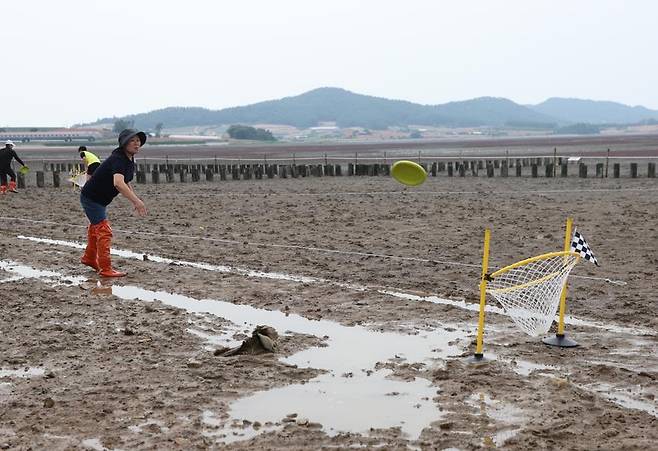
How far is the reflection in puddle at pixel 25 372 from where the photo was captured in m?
6.40

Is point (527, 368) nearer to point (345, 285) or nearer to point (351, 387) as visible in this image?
point (351, 387)

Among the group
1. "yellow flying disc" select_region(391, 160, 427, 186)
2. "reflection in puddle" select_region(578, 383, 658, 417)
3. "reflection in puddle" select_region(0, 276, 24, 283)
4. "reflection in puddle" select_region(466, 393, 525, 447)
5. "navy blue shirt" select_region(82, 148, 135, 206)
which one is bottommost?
"reflection in puddle" select_region(578, 383, 658, 417)

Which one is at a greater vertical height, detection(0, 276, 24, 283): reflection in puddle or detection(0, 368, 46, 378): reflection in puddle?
detection(0, 276, 24, 283): reflection in puddle

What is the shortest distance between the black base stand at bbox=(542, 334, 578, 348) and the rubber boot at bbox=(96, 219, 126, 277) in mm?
5642

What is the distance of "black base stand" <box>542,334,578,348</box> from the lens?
7078 mm

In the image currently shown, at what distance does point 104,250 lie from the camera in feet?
33.9

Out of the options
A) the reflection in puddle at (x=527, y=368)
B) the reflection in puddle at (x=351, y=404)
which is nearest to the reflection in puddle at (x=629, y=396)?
the reflection in puddle at (x=527, y=368)

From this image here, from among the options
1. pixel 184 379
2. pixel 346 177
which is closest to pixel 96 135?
pixel 346 177

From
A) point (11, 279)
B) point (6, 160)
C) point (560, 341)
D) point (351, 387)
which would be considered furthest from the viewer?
point (6, 160)

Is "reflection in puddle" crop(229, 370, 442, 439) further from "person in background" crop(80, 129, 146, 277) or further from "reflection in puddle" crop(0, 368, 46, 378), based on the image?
"person in background" crop(80, 129, 146, 277)

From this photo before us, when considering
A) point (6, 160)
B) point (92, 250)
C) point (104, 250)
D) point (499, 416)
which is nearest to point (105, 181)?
point (104, 250)

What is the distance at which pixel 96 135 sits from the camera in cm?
15988

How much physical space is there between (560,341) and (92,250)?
20.6 feet

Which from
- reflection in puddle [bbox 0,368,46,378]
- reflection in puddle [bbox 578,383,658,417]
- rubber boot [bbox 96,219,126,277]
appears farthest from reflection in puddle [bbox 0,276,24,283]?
reflection in puddle [bbox 578,383,658,417]
